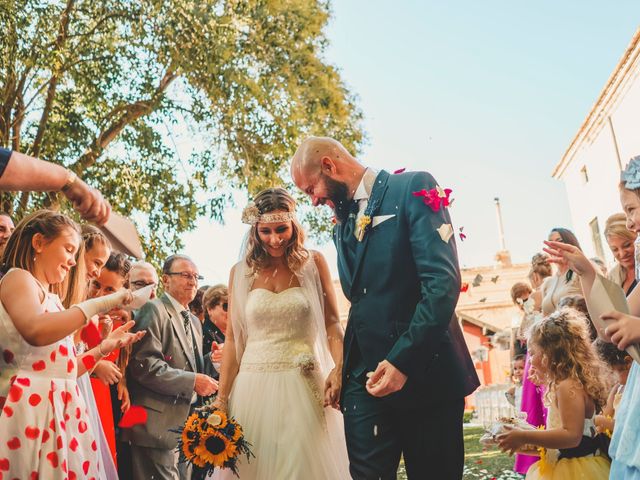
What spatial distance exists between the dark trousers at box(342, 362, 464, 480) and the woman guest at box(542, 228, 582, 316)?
324 centimetres

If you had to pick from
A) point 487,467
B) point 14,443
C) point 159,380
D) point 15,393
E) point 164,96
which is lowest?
point 487,467

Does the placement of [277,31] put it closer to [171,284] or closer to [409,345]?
[171,284]

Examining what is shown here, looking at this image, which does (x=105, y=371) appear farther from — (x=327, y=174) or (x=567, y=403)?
(x=567, y=403)

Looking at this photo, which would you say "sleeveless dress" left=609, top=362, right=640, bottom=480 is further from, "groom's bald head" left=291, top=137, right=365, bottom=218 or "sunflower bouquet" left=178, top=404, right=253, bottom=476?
"sunflower bouquet" left=178, top=404, right=253, bottom=476

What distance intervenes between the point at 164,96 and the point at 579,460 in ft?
33.9

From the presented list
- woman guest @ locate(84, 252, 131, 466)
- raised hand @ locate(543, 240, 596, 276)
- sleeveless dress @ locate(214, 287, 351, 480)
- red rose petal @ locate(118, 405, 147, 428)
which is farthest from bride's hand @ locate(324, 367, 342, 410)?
red rose petal @ locate(118, 405, 147, 428)

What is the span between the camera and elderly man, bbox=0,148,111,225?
2693mm

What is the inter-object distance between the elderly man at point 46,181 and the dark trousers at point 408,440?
1551 millimetres

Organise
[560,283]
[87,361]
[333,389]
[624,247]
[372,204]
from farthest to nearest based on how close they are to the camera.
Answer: [560,283], [624,247], [87,361], [333,389], [372,204]

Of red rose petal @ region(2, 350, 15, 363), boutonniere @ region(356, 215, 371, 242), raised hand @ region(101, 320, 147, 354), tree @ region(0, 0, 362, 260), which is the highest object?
tree @ region(0, 0, 362, 260)

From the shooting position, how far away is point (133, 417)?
5117 millimetres

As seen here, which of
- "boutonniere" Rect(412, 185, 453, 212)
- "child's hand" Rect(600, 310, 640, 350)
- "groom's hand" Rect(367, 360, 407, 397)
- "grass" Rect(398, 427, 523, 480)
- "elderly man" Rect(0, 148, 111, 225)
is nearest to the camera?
"child's hand" Rect(600, 310, 640, 350)

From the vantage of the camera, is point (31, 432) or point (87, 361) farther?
point (87, 361)

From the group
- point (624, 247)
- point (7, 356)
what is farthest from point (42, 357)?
point (624, 247)
